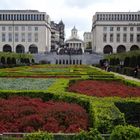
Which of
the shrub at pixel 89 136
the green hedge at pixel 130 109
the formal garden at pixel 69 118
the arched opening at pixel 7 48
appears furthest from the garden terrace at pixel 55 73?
the arched opening at pixel 7 48

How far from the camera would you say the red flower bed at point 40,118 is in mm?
10039

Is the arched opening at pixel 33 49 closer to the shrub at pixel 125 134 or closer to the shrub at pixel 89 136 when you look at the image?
the shrub at pixel 125 134

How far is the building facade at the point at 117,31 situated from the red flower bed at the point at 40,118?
13458cm

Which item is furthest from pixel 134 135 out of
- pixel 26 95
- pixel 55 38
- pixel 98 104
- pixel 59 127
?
pixel 55 38

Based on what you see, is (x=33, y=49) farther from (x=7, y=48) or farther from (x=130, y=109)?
(x=130, y=109)

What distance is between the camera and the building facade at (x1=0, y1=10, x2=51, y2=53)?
14725 centimetres

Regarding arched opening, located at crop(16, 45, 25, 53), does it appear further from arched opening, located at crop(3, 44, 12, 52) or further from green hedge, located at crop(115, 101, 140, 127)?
green hedge, located at crop(115, 101, 140, 127)

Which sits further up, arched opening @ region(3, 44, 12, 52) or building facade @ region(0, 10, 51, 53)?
building facade @ region(0, 10, 51, 53)

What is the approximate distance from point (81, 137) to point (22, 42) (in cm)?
14192

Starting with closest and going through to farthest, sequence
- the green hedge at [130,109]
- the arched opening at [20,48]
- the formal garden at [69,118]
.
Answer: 1. the formal garden at [69,118]
2. the green hedge at [130,109]
3. the arched opening at [20,48]

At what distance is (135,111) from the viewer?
12641 millimetres

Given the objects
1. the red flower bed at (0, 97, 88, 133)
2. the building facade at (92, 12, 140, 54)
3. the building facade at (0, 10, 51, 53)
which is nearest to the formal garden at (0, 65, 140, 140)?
the red flower bed at (0, 97, 88, 133)

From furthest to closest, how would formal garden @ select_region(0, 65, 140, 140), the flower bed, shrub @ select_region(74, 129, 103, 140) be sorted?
the flower bed < formal garden @ select_region(0, 65, 140, 140) < shrub @ select_region(74, 129, 103, 140)

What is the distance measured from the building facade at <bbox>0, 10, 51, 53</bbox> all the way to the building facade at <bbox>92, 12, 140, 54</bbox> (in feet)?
61.9
